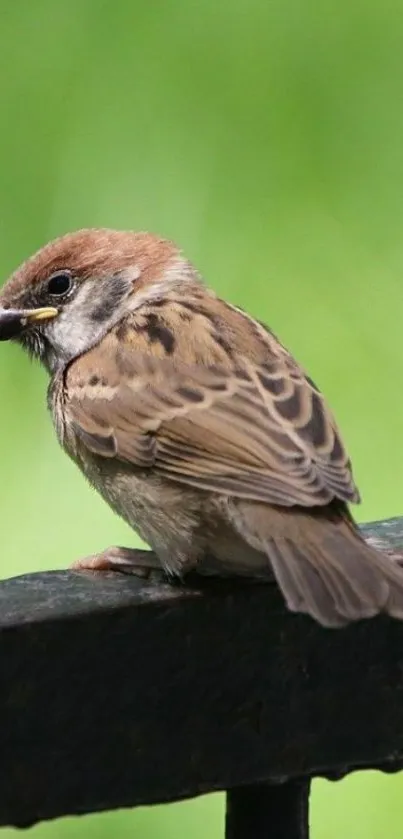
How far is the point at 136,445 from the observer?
2066 mm

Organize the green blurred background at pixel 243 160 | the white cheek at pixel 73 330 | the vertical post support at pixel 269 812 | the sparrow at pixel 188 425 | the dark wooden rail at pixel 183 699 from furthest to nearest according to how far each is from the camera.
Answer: the green blurred background at pixel 243 160 → the white cheek at pixel 73 330 → the sparrow at pixel 188 425 → the vertical post support at pixel 269 812 → the dark wooden rail at pixel 183 699

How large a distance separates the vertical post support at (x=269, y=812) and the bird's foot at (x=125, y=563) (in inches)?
10.5

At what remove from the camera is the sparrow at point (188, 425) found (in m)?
1.73

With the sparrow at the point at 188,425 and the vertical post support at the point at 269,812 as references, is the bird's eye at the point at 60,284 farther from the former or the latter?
the vertical post support at the point at 269,812

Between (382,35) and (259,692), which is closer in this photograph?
(259,692)

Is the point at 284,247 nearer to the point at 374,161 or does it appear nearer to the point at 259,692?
the point at 374,161

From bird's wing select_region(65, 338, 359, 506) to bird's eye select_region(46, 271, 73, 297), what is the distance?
198 mm

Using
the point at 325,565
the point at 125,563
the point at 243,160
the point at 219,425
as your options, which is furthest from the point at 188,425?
the point at 243,160

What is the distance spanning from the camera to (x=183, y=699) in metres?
1.46

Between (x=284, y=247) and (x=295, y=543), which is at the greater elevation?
(x=284, y=247)

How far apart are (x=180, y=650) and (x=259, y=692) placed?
0.09 meters

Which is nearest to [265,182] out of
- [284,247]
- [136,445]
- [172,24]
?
[284,247]

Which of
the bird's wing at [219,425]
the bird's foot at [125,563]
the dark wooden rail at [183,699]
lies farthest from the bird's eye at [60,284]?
the dark wooden rail at [183,699]

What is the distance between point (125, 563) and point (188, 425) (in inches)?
9.0
